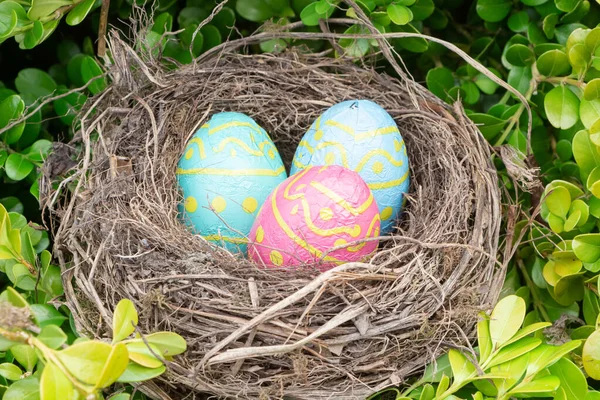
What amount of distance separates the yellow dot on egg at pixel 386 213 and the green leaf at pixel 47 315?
785 mm

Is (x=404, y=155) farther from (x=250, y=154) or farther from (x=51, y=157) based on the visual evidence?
(x=51, y=157)

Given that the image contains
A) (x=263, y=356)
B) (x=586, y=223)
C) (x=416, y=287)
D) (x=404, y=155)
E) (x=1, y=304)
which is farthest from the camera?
(x=404, y=155)

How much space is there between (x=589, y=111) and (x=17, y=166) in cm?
129

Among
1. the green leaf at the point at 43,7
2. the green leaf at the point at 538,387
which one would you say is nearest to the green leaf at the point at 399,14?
the green leaf at the point at 43,7

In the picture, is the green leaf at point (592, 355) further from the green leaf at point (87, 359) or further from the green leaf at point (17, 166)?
the green leaf at point (17, 166)

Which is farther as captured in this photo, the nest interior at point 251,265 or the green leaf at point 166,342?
the nest interior at point 251,265

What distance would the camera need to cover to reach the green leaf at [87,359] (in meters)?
0.82

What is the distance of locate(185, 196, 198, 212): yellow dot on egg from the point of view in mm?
1634

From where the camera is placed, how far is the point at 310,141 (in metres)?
1.68

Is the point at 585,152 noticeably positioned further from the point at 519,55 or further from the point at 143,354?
the point at 143,354

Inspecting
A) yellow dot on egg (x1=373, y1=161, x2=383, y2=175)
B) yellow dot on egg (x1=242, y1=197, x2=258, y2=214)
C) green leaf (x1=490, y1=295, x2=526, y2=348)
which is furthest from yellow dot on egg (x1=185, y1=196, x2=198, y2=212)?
green leaf (x1=490, y1=295, x2=526, y2=348)

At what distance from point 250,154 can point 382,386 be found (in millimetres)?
697

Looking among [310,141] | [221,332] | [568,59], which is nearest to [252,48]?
[310,141]

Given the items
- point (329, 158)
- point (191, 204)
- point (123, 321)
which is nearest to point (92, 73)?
point (191, 204)
